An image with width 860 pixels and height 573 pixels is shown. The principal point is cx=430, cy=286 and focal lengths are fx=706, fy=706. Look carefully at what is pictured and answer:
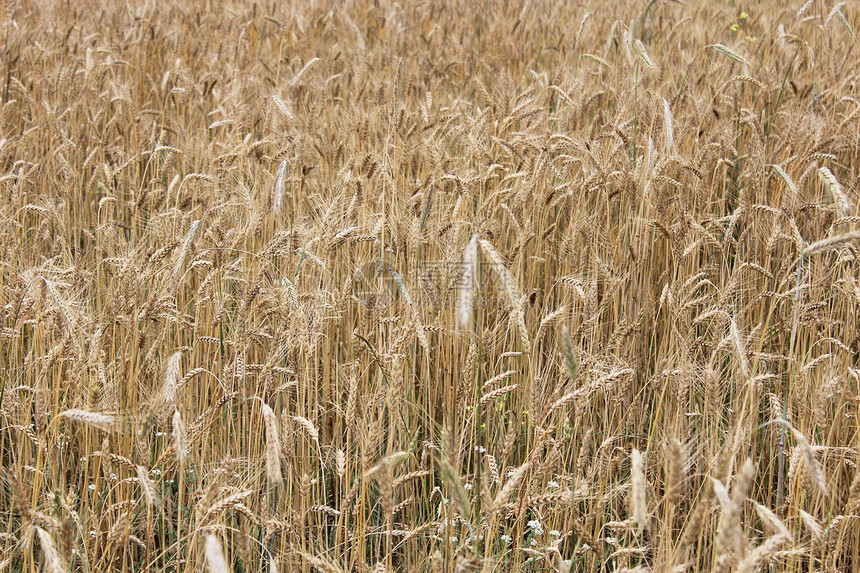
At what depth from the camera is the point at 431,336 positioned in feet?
7.65

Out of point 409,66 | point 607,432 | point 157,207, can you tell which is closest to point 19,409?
point 157,207

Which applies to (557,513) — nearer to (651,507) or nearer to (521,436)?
(651,507)

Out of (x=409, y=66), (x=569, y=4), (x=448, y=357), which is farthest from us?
(x=569, y=4)

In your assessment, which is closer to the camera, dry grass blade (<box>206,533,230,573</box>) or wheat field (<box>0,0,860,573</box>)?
dry grass blade (<box>206,533,230,573</box>)

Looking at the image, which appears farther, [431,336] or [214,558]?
[431,336]

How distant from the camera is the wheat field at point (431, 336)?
1.48 metres

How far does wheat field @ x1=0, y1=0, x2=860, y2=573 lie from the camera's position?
4.86 ft

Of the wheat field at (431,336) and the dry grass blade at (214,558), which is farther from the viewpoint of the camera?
the wheat field at (431,336)

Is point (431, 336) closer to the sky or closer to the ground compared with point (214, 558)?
closer to the ground

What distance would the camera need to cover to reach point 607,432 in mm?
1830

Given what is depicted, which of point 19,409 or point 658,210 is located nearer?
point 19,409

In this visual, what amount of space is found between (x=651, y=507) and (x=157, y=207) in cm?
184

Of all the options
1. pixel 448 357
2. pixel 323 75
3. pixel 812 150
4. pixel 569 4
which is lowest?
pixel 448 357

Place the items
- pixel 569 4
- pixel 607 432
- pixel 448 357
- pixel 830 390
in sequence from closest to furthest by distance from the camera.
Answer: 1. pixel 830 390
2. pixel 607 432
3. pixel 448 357
4. pixel 569 4
